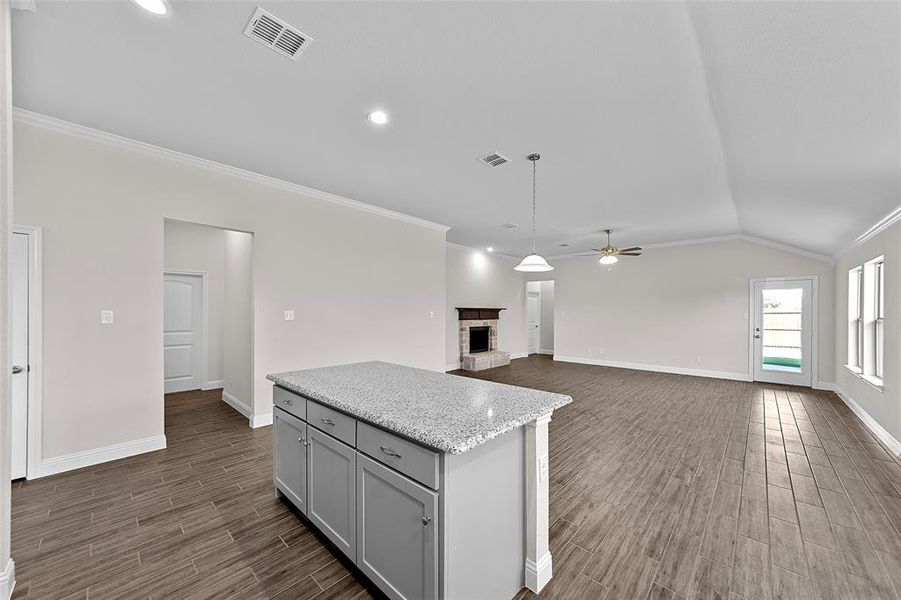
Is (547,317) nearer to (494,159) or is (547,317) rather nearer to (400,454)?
(494,159)

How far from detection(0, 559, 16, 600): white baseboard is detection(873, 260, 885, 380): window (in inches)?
288

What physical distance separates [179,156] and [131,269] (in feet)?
3.77

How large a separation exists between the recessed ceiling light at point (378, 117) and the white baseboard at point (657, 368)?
762cm

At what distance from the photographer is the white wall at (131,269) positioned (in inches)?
116

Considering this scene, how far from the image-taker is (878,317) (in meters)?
4.39

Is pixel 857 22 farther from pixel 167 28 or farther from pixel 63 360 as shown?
pixel 63 360

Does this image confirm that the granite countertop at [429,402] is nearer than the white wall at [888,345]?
Yes

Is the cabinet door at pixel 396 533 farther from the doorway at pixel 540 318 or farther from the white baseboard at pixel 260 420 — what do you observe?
the doorway at pixel 540 318

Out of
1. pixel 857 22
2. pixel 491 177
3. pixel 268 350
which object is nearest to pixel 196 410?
pixel 268 350

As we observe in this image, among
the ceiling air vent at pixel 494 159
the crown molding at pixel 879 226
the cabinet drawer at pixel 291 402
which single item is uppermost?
the ceiling air vent at pixel 494 159

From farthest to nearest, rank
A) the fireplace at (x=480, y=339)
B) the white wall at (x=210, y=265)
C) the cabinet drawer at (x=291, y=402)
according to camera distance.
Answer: the fireplace at (x=480, y=339) → the white wall at (x=210, y=265) → the cabinet drawer at (x=291, y=402)

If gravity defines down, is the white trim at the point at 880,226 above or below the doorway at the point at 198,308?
above

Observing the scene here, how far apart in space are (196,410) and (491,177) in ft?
15.5

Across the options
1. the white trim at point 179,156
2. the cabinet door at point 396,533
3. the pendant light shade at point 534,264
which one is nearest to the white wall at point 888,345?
the pendant light shade at point 534,264
